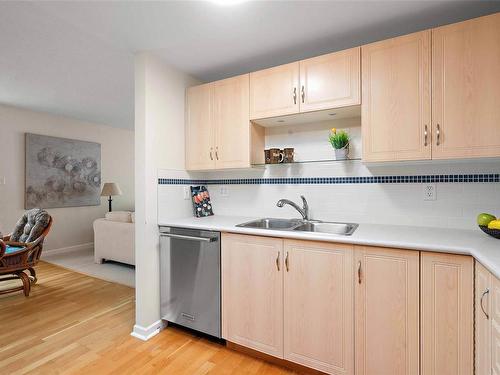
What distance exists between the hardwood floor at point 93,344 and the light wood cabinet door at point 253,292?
17 cm

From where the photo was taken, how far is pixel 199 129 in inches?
98.5

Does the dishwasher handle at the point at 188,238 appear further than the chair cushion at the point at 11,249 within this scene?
No

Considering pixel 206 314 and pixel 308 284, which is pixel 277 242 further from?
pixel 206 314

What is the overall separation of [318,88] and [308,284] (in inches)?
53.4

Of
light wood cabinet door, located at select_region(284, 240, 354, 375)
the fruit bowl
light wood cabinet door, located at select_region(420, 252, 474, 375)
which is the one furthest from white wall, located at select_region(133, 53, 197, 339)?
the fruit bowl

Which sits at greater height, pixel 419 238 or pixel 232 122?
pixel 232 122

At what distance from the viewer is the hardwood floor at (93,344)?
1.80 m

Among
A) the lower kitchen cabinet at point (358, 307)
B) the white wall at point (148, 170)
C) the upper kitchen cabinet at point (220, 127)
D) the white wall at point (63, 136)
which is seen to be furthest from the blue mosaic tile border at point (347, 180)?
the white wall at point (63, 136)

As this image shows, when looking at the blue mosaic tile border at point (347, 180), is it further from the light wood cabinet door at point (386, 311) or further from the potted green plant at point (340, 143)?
the light wood cabinet door at point (386, 311)

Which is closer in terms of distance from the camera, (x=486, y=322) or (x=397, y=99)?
(x=486, y=322)

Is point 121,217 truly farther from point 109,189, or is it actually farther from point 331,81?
point 331,81

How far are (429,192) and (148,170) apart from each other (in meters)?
2.12

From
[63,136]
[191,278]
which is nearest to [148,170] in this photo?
[191,278]

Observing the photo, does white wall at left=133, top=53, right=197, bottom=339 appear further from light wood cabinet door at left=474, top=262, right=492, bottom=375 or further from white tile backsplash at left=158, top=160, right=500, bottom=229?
light wood cabinet door at left=474, top=262, right=492, bottom=375
